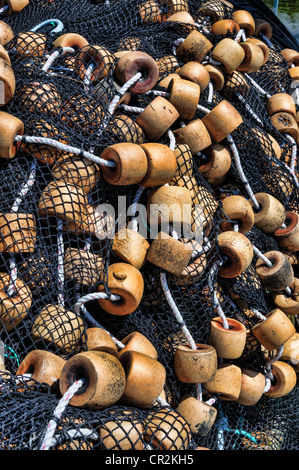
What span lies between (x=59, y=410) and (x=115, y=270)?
472 millimetres

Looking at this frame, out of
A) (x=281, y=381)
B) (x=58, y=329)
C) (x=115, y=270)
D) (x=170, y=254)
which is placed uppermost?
(x=170, y=254)

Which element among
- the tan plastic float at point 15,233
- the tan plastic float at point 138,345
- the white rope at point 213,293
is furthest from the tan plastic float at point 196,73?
the tan plastic float at point 138,345

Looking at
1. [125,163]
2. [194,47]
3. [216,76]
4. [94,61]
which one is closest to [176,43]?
[194,47]

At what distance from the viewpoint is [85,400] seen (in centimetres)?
121

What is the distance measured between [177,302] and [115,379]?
46 centimetres

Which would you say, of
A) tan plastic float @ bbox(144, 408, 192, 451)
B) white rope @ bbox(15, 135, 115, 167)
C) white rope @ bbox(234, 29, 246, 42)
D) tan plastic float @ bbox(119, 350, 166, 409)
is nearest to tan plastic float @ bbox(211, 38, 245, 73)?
white rope @ bbox(234, 29, 246, 42)

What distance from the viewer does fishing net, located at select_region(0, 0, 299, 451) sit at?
1250 mm

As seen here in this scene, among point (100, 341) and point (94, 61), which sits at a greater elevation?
point (94, 61)

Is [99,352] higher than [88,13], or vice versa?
[88,13]

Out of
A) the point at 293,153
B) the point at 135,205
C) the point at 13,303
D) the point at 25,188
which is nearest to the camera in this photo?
the point at 13,303

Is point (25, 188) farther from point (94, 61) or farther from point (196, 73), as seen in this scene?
point (196, 73)

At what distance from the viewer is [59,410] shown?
1152 millimetres

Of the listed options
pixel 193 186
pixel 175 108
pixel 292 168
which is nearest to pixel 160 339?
pixel 193 186
